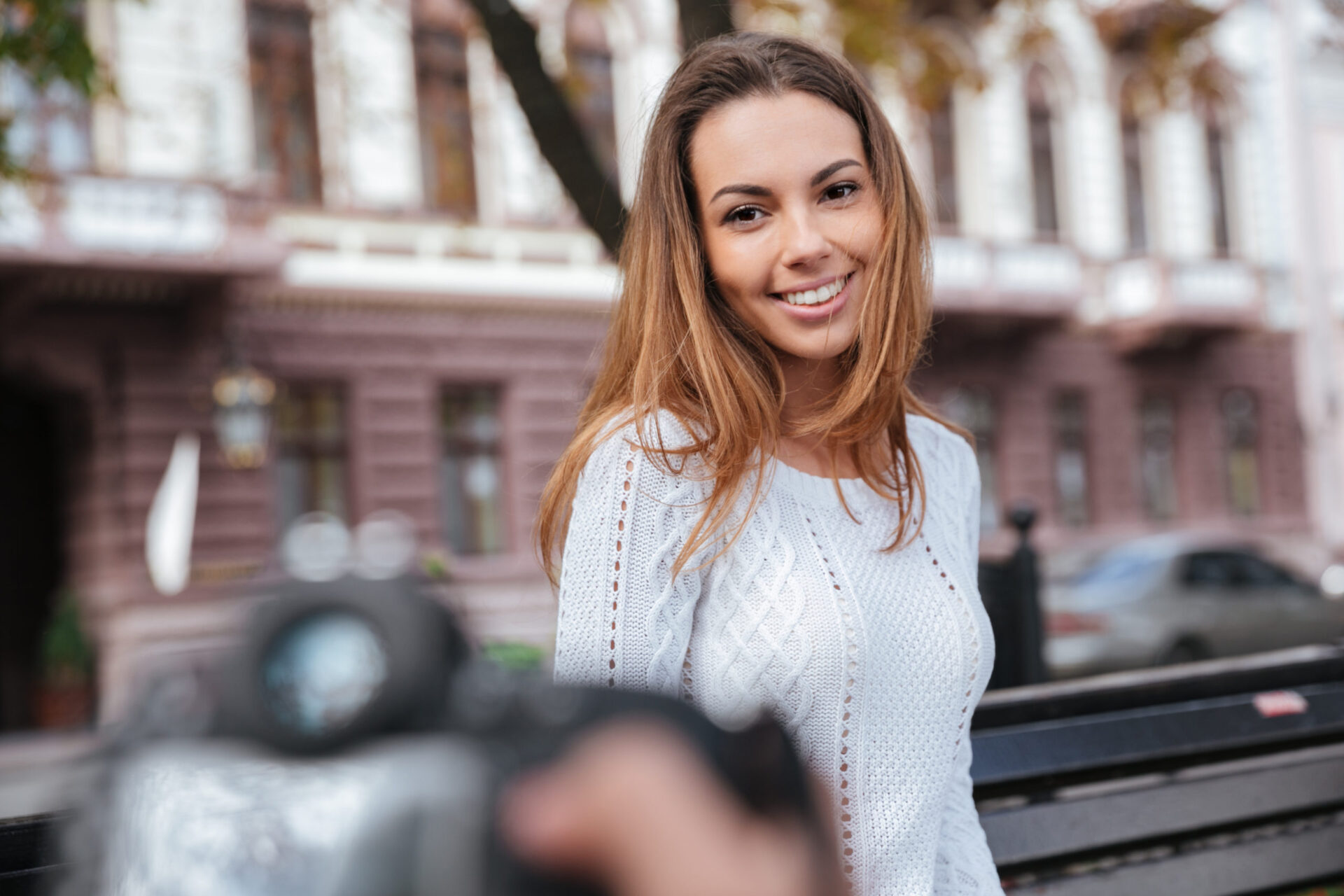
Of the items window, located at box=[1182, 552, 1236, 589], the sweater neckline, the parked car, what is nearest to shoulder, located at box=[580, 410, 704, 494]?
the sweater neckline

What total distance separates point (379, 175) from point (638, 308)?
12.0 m

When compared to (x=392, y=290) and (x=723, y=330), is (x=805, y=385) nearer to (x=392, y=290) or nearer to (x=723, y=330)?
(x=723, y=330)

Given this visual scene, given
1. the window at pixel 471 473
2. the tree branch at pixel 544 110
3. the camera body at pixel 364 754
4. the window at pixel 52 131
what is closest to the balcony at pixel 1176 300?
the window at pixel 471 473

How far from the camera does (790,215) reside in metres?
1.62

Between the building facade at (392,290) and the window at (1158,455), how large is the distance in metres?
0.43

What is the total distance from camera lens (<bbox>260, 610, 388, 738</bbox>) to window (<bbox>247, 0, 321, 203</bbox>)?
38.7 ft

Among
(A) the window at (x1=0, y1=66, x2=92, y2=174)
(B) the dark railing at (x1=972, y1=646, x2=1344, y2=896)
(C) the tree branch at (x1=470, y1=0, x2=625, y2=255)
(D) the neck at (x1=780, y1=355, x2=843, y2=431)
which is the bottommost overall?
(B) the dark railing at (x1=972, y1=646, x2=1344, y2=896)

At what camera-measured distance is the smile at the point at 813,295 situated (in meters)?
1.66

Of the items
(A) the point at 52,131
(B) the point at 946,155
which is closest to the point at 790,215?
(A) the point at 52,131

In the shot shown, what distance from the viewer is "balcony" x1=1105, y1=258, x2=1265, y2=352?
1747cm

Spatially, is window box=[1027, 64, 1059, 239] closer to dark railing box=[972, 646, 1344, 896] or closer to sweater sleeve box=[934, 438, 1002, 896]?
dark railing box=[972, 646, 1344, 896]

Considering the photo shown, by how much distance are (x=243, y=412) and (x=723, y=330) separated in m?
9.59

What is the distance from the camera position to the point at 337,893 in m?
0.64

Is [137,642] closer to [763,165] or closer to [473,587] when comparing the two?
[473,587]
